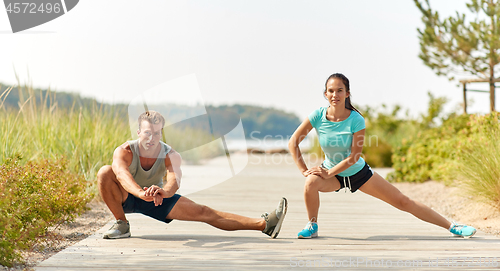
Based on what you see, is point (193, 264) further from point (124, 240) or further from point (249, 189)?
point (249, 189)

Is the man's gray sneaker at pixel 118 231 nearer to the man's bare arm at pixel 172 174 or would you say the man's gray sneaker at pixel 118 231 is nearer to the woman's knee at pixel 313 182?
the man's bare arm at pixel 172 174

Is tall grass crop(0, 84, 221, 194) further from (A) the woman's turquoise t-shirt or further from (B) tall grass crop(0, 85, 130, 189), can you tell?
(A) the woman's turquoise t-shirt

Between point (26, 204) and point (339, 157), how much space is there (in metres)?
2.40

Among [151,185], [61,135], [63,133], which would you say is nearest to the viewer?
[151,185]

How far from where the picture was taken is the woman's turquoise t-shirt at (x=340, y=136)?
153 inches

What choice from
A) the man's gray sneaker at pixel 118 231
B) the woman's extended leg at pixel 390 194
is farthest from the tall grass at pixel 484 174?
the man's gray sneaker at pixel 118 231

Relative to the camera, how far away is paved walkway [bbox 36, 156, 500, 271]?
10.1ft

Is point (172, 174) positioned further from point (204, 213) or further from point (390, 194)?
point (390, 194)

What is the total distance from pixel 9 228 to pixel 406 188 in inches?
284

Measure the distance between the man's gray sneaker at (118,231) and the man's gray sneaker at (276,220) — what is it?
3.63 ft

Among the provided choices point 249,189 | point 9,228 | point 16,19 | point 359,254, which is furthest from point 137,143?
point 16,19

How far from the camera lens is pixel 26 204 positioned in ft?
11.7

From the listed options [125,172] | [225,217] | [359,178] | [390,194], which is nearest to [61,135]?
[125,172]

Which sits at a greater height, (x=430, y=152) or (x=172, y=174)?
(x=172, y=174)
